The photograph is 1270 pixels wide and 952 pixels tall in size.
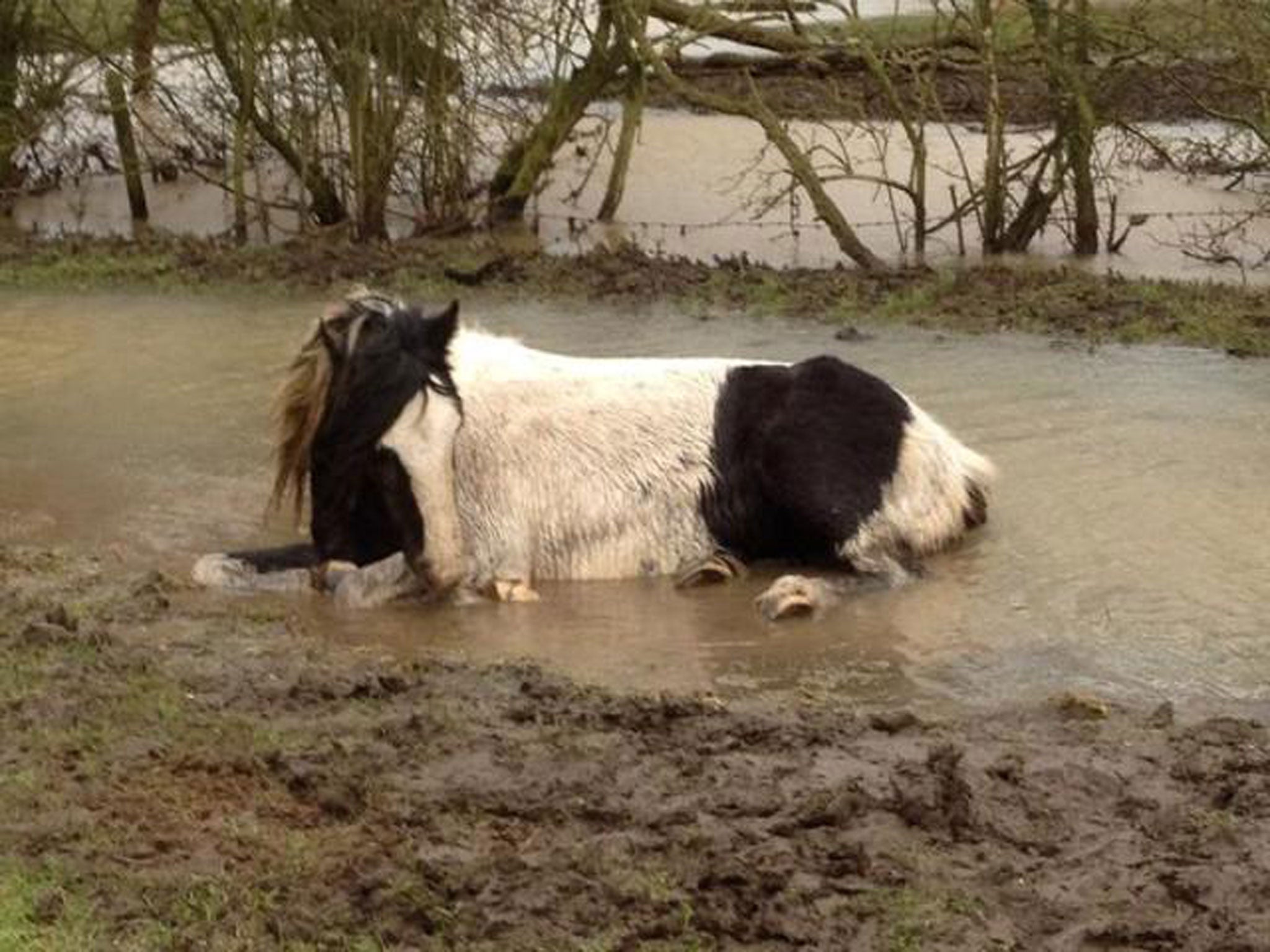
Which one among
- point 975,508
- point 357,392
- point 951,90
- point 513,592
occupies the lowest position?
point 513,592

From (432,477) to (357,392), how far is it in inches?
16.0

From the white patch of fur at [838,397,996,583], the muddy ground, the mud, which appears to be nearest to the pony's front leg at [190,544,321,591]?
the muddy ground

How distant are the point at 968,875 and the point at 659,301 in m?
9.02

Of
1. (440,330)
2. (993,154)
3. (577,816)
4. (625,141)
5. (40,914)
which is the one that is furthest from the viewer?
(625,141)

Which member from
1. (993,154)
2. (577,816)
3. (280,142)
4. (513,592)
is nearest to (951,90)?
(993,154)

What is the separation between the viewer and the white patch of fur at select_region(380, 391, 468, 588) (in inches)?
314

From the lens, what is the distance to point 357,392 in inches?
313

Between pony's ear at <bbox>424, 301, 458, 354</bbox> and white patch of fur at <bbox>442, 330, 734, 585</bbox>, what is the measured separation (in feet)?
0.50

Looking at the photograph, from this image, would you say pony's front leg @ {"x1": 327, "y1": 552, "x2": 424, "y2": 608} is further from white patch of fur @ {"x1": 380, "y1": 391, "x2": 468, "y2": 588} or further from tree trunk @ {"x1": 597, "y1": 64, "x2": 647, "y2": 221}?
tree trunk @ {"x1": 597, "y1": 64, "x2": 647, "y2": 221}

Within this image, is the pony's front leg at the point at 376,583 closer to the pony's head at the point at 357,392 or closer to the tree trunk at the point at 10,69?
the pony's head at the point at 357,392

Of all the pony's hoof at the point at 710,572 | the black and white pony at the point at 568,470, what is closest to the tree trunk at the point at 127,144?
the black and white pony at the point at 568,470

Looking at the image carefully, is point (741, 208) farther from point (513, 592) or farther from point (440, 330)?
point (513, 592)

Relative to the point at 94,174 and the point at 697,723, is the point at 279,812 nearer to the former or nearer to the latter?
the point at 697,723

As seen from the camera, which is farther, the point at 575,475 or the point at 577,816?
the point at 575,475
